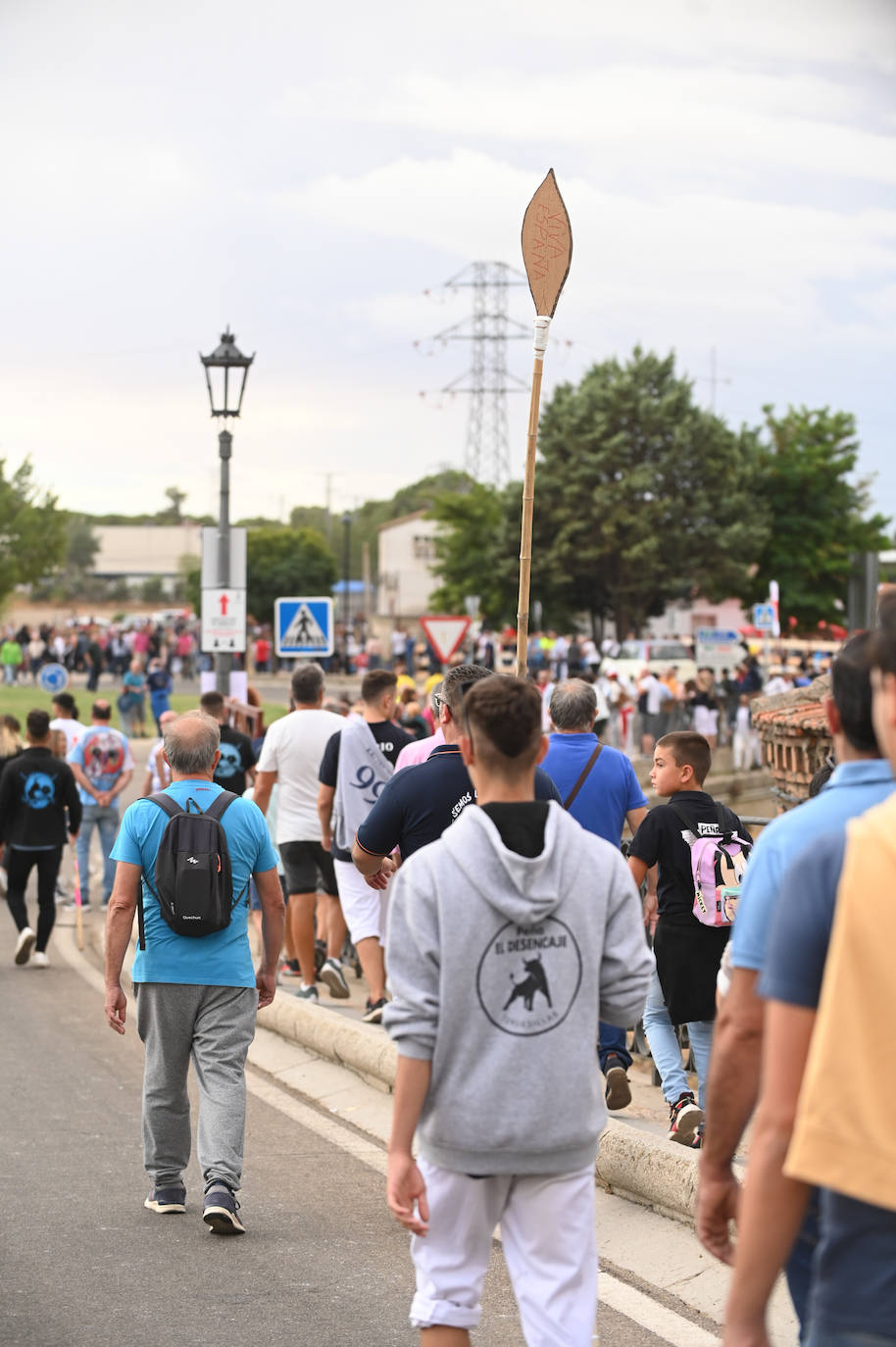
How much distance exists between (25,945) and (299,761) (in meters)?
3.23

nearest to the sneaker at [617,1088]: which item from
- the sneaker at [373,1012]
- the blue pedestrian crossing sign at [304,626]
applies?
the sneaker at [373,1012]

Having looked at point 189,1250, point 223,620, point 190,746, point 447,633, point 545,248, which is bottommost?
point 189,1250

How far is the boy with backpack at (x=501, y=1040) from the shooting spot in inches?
133

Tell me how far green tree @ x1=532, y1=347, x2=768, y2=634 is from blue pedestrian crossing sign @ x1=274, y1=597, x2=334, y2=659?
45.4 m

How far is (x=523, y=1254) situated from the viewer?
11.5 ft

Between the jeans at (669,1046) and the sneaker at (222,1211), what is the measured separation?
1.78 m

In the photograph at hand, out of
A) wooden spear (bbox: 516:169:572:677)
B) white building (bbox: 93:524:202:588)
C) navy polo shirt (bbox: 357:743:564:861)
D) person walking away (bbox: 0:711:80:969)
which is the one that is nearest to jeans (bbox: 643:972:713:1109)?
→ navy polo shirt (bbox: 357:743:564:861)

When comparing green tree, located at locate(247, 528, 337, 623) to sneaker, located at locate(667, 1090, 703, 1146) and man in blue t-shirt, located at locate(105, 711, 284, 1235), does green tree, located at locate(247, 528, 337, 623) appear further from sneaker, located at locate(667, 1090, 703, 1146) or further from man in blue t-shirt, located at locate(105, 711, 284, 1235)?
man in blue t-shirt, located at locate(105, 711, 284, 1235)

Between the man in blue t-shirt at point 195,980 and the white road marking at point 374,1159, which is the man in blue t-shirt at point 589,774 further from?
the man in blue t-shirt at point 195,980

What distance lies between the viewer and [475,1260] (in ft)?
11.6

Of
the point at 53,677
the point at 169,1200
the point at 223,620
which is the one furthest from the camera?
the point at 53,677

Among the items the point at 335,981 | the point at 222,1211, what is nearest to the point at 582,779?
the point at 222,1211

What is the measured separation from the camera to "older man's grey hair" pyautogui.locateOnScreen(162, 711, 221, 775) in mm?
5840

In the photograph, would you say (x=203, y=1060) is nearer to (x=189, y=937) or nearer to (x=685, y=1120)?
(x=189, y=937)
